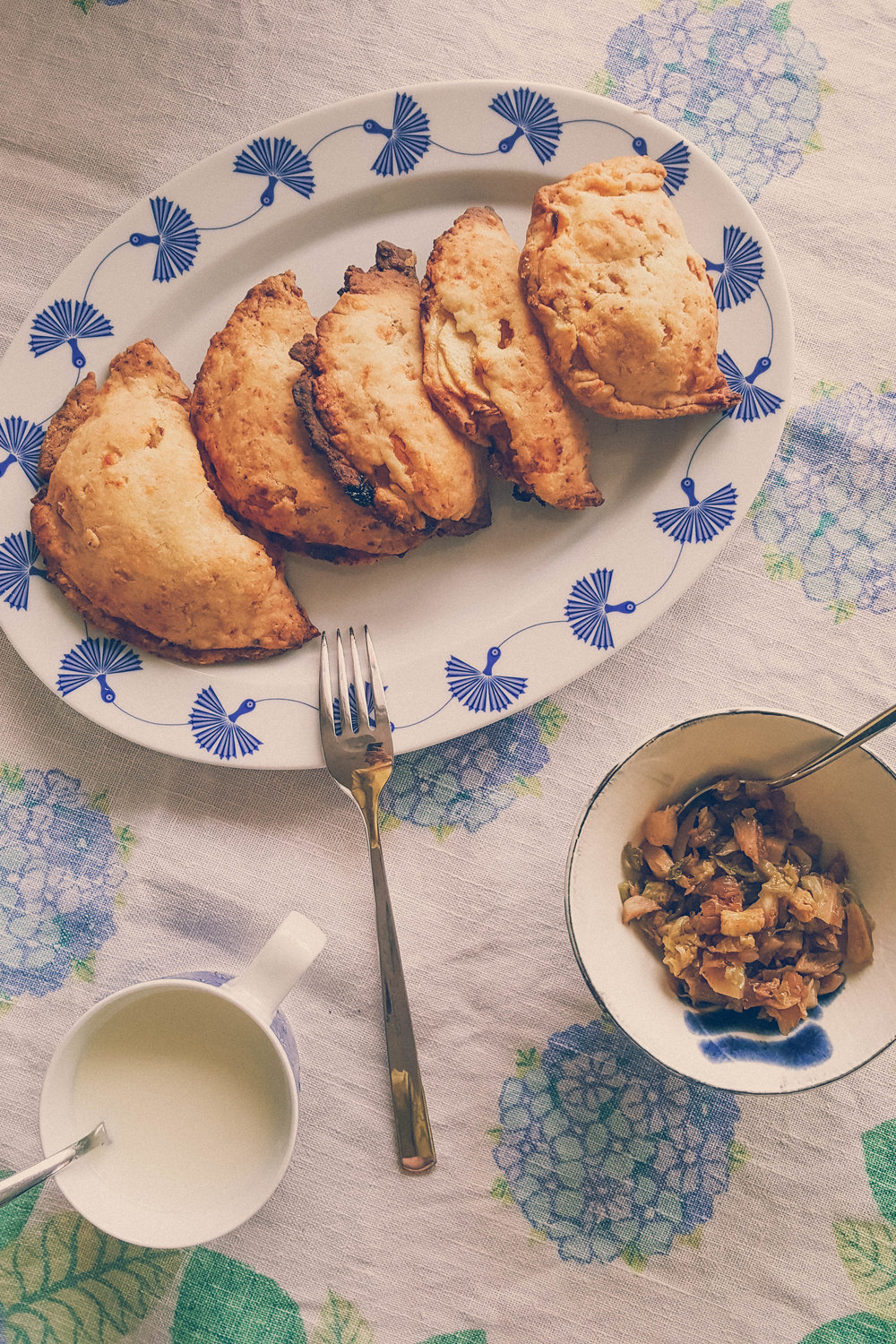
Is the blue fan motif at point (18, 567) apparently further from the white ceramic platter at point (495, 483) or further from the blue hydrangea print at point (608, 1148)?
the blue hydrangea print at point (608, 1148)

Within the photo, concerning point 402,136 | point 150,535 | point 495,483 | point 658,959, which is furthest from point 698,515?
point 150,535

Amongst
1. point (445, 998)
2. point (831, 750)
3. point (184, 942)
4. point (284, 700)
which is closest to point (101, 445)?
point (284, 700)

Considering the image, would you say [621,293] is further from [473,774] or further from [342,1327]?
[342,1327]

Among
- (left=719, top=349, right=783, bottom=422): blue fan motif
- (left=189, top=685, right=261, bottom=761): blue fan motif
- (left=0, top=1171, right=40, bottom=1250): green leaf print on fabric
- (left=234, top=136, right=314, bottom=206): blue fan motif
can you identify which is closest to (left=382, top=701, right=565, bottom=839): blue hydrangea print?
(left=189, top=685, right=261, bottom=761): blue fan motif

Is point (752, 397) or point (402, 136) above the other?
point (402, 136)

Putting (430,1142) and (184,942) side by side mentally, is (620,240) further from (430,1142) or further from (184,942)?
(430,1142)

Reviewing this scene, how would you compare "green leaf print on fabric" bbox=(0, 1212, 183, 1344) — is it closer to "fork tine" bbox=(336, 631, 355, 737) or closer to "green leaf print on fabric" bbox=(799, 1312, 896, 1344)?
"fork tine" bbox=(336, 631, 355, 737)
